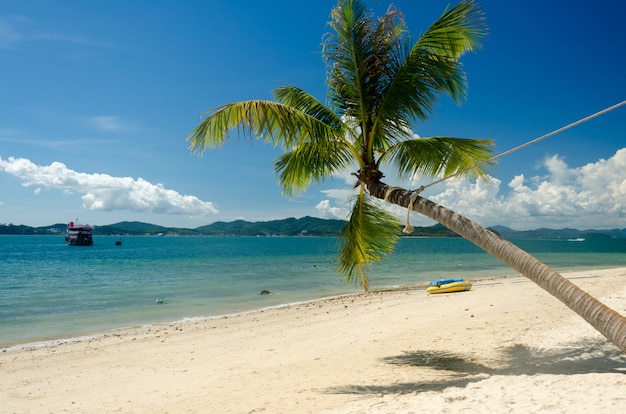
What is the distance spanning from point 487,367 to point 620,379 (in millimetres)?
1612

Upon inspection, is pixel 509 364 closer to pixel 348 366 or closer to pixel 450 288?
pixel 348 366

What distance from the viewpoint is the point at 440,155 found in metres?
6.20

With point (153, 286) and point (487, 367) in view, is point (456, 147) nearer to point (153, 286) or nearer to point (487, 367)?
point (487, 367)

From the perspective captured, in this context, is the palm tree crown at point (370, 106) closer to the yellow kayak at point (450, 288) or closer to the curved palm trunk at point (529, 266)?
the curved palm trunk at point (529, 266)

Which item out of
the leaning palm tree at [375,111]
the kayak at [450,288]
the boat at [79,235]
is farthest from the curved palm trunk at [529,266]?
the boat at [79,235]

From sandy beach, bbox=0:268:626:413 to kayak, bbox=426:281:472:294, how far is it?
12.1ft

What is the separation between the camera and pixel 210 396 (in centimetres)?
568

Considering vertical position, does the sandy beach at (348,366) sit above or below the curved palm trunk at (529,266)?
below

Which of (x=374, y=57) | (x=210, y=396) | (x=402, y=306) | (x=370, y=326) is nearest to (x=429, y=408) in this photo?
(x=210, y=396)

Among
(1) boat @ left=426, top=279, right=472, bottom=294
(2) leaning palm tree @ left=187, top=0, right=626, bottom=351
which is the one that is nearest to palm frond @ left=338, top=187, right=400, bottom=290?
(2) leaning palm tree @ left=187, top=0, right=626, bottom=351

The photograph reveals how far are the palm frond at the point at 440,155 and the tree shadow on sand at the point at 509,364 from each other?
2642 mm

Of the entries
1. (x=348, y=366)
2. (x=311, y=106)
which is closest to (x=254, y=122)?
(x=311, y=106)

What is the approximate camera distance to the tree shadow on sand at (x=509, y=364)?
5012 millimetres

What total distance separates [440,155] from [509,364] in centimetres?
290
